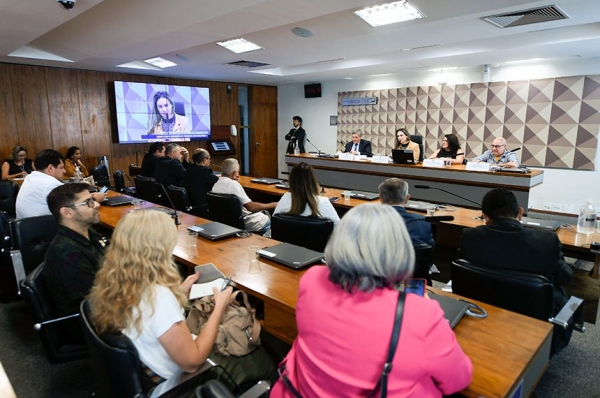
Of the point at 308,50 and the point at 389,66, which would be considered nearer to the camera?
the point at 308,50

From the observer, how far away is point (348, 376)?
97 cm

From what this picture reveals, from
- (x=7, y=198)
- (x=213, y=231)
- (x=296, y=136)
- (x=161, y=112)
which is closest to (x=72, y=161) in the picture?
(x=161, y=112)

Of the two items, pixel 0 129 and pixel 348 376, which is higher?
pixel 0 129

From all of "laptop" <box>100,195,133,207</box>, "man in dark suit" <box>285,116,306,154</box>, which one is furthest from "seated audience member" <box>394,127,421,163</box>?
"laptop" <box>100,195,133,207</box>

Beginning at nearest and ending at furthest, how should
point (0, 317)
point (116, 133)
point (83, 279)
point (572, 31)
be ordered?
point (83, 279) < point (0, 317) < point (572, 31) < point (116, 133)

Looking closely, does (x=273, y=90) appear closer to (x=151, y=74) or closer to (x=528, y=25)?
(x=151, y=74)

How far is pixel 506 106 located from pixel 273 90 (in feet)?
18.3

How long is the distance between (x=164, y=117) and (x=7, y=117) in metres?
2.56

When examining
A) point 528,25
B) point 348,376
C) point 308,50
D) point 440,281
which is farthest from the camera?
point 308,50

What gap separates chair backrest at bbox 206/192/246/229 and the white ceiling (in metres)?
1.59

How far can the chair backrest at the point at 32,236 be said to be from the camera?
248 cm

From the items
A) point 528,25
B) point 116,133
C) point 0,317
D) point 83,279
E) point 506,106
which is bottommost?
point 0,317

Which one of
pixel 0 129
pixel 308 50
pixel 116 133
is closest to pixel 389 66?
pixel 308 50

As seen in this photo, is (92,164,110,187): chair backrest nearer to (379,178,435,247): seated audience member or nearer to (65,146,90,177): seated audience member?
(65,146,90,177): seated audience member
